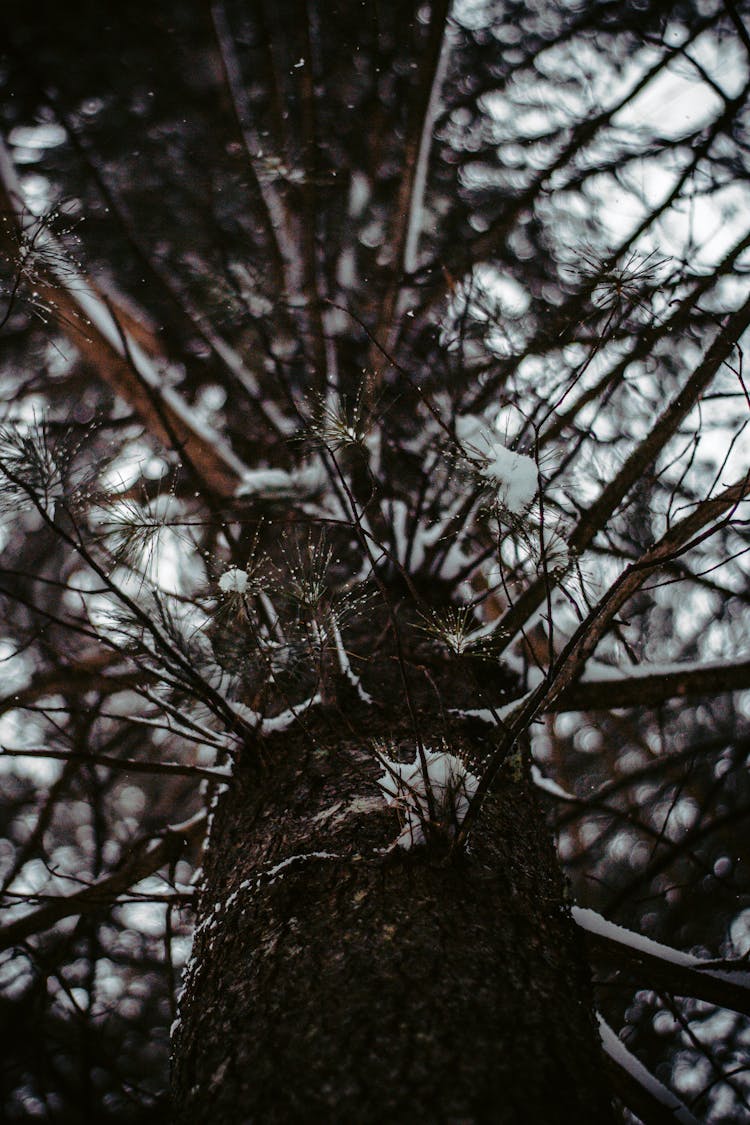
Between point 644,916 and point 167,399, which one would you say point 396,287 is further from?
point 644,916

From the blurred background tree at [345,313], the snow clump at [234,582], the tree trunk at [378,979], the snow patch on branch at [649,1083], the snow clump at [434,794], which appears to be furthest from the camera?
the blurred background tree at [345,313]

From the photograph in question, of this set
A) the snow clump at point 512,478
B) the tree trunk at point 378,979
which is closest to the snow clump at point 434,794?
the tree trunk at point 378,979

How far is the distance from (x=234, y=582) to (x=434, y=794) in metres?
0.67

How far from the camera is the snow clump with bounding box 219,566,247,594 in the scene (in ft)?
4.75

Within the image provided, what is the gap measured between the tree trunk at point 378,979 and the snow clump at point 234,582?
46 cm

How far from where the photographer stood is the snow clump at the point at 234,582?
1.45 m

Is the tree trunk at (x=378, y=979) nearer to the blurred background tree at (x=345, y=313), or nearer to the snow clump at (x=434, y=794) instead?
the snow clump at (x=434, y=794)

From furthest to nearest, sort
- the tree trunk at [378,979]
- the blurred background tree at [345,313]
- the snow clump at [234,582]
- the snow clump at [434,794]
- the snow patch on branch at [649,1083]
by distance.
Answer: the blurred background tree at [345,313]
the snow clump at [234,582]
the snow patch on branch at [649,1083]
the snow clump at [434,794]
the tree trunk at [378,979]

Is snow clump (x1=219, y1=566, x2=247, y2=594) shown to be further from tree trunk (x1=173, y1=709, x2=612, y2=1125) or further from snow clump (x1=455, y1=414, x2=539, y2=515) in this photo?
snow clump (x1=455, y1=414, x2=539, y2=515)

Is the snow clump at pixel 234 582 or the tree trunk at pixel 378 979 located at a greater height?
the snow clump at pixel 234 582

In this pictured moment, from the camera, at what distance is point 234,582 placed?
1.47 metres

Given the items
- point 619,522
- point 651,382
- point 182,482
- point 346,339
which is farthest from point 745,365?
point 182,482

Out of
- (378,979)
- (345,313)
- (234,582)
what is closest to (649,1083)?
(378,979)

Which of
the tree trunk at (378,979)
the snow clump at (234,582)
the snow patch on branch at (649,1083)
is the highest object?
the snow clump at (234,582)
